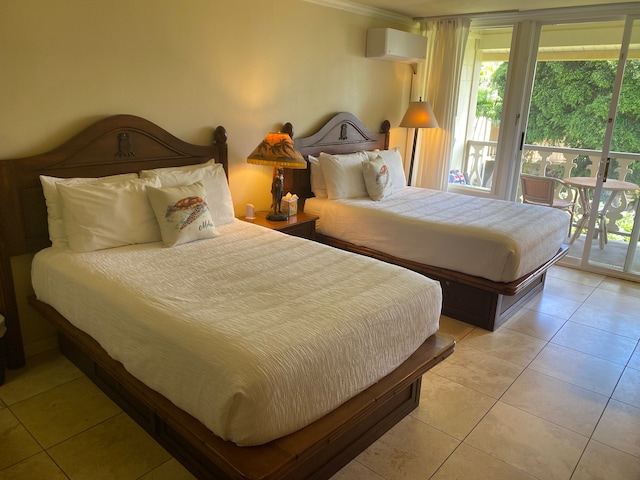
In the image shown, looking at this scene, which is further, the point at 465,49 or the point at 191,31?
the point at 465,49

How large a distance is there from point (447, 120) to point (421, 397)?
3.33 meters

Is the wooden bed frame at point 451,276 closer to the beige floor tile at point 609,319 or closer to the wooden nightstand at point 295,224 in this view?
the wooden nightstand at point 295,224

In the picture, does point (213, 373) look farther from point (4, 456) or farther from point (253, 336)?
point (4, 456)

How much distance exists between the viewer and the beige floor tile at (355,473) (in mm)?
1941

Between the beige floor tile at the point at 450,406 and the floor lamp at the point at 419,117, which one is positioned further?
the floor lamp at the point at 419,117

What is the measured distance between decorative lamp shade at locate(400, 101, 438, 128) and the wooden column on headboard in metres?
0.35

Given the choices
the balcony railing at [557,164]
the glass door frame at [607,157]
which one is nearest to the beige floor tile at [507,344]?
the glass door frame at [607,157]

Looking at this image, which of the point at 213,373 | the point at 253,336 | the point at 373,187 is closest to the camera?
the point at 213,373

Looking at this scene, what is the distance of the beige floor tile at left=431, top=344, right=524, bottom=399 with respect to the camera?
2609mm

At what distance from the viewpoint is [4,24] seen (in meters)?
2.27

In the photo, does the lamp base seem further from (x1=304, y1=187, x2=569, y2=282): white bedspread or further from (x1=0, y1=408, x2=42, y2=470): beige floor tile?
(x1=0, y1=408, x2=42, y2=470): beige floor tile

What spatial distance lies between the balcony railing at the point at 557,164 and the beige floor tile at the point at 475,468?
3390 millimetres

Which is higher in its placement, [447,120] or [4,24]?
[4,24]

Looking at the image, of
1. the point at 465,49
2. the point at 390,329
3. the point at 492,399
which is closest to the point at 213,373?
the point at 390,329
